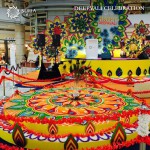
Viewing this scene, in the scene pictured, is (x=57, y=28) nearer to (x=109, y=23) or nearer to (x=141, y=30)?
(x=109, y=23)

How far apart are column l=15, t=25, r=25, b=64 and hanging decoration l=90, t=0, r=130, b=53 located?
11.8 m

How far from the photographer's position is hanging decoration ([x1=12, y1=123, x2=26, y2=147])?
11.6 ft

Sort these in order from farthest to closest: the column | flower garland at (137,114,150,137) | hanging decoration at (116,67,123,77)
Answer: the column, hanging decoration at (116,67,123,77), flower garland at (137,114,150,137)

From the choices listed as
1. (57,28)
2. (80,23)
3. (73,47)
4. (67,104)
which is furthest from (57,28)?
(67,104)

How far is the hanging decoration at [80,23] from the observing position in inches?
508

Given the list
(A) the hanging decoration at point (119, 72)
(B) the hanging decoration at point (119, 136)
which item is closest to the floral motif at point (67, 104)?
(B) the hanging decoration at point (119, 136)

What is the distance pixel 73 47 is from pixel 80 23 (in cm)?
144

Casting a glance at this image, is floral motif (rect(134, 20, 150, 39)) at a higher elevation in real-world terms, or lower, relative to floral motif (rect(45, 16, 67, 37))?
higher

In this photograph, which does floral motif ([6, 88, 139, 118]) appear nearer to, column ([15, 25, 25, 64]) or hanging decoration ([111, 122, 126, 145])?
hanging decoration ([111, 122, 126, 145])

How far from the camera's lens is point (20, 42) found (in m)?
23.1

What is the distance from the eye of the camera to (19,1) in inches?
893

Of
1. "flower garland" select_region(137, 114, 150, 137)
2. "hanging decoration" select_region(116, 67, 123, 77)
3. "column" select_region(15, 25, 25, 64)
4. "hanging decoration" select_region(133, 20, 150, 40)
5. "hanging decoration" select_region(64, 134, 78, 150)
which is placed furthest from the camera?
"column" select_region(15, 25, 25, 64)

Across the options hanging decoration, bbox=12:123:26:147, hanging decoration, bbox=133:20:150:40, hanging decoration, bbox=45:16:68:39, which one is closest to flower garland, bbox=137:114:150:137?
hanging decoration, bbox=12:123:26:147

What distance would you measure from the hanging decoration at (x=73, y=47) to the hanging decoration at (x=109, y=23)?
3.95ft
